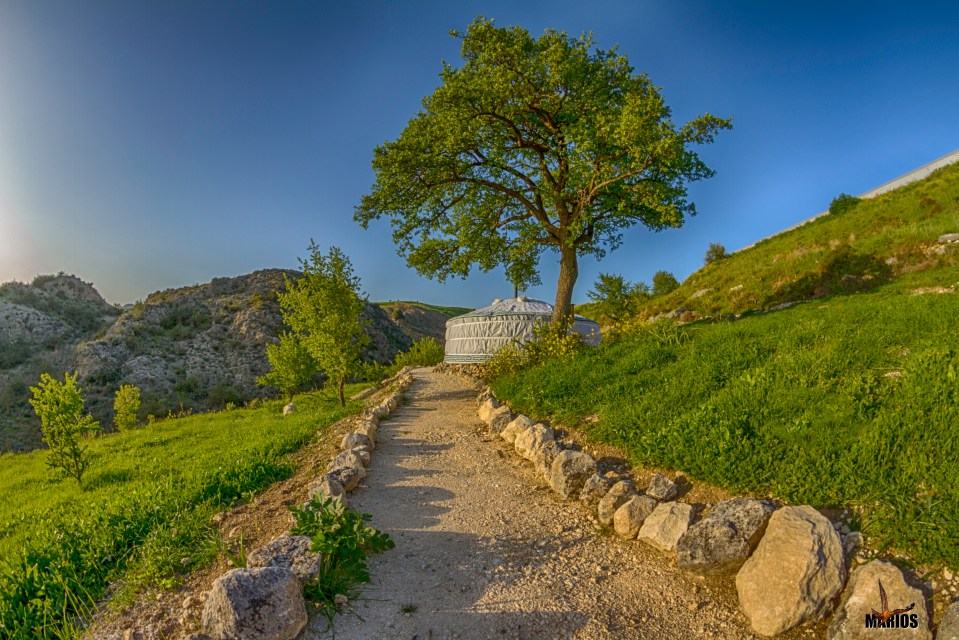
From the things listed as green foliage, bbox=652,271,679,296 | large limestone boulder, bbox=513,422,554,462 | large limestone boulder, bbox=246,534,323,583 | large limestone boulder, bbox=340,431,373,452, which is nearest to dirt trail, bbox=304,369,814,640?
large limestone boulder, bbox=246,534,323,583

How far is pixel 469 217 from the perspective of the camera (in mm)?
16484

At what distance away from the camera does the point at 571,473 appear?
626cm

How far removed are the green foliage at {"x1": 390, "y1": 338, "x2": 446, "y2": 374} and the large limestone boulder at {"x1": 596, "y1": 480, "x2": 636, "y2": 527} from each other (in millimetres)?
18649

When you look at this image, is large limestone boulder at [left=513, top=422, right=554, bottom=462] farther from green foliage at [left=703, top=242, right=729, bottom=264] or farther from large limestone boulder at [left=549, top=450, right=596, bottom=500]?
green foliage at [left=703, top=242, right=729, bottom=264]

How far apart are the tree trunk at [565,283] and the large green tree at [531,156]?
35 millimetres

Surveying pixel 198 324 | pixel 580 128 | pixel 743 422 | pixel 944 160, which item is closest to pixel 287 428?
pixel 743 422

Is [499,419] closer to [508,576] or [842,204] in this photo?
[508,576]

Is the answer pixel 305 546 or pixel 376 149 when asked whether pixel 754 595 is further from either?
pixel 376 149

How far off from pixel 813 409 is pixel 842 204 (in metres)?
27.1

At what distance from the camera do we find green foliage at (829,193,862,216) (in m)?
25.5

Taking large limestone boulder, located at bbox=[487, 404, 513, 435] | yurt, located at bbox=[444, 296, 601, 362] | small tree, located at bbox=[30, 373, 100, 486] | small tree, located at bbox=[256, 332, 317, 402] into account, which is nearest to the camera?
small tree, located at bbox=[30, 373, 100, 486]

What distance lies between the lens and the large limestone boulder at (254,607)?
10.8 feet

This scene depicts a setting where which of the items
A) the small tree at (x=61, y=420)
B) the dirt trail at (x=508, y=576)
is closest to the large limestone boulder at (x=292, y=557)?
the dirt trail at (x=508, y=576)

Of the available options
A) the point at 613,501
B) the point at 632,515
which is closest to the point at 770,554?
the point at 632,515
